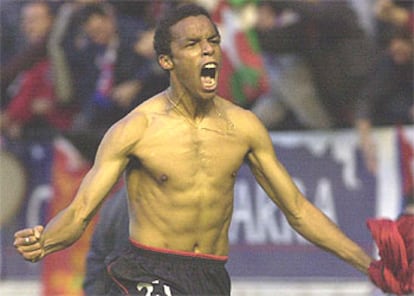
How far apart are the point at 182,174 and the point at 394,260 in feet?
3.40

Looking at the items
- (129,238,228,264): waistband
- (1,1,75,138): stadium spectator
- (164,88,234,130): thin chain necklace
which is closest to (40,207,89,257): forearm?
(129,238,228,264): waistband

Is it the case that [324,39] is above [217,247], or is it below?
above

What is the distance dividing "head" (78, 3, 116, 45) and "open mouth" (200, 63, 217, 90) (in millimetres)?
3637

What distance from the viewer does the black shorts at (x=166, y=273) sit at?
6.11 meters

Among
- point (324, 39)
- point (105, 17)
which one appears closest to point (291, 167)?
point (324, 39)

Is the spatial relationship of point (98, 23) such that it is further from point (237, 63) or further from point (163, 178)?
point (163, 178)

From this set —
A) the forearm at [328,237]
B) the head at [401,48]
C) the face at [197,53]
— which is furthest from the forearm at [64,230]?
the head at [401,48]

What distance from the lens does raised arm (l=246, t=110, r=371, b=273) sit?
631 centimetres

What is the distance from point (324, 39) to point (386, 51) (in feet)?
1.48

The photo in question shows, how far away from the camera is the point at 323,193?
980cm

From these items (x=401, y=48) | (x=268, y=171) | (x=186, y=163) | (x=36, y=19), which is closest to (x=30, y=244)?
(x=186, y=163)

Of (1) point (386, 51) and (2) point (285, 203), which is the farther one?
(1) point (386, 51)

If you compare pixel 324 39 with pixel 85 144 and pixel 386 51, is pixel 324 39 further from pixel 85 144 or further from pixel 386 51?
pixel 85 144

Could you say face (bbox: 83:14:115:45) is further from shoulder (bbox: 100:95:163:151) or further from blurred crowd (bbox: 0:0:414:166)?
shoulder (bbox: 100:95:163:151)
